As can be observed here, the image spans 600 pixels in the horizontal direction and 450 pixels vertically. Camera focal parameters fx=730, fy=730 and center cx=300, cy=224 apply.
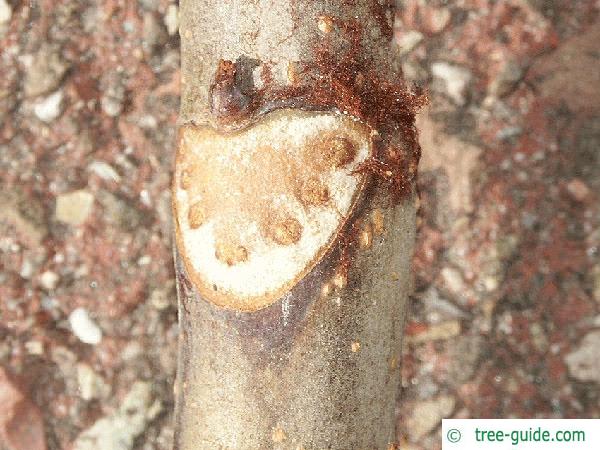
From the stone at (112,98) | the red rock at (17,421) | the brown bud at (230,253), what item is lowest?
the red rock at (17,421)

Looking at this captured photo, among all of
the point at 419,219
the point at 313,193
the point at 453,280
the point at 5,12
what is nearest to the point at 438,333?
the point at 453,280

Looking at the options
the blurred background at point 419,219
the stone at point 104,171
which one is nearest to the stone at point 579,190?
the blurred background at point 419,219

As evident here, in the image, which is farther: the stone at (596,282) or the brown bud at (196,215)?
the stone at (596,282)

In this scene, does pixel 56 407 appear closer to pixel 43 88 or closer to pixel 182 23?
pixel 43 88

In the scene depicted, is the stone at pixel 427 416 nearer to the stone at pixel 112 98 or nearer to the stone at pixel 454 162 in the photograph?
the stone at pixel 454 162

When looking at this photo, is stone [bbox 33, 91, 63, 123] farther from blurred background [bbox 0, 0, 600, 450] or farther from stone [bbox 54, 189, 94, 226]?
stone [bbox 54, 189, 94, 226]

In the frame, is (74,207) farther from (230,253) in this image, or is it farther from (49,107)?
(230,253)

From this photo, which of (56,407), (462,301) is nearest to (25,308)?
→ (56,407)

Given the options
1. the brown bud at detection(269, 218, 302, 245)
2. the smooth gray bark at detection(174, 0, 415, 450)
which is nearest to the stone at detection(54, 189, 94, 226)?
the smooth gray bark at detection(174, 0, 415, 450)
